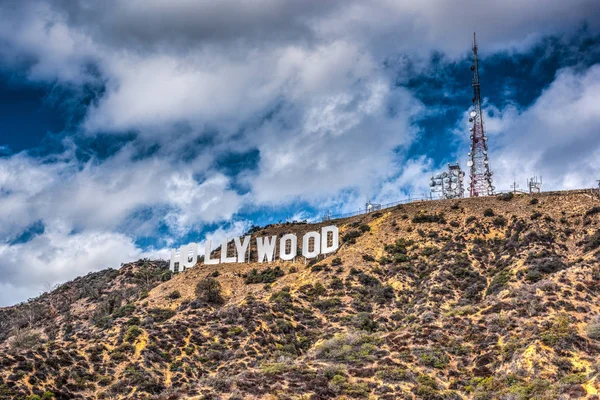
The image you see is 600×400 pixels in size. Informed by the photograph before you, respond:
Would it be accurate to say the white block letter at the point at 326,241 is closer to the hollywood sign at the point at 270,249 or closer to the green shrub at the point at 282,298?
the hollywood sign at the point at 270,249

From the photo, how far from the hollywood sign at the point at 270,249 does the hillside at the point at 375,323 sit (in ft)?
4.86

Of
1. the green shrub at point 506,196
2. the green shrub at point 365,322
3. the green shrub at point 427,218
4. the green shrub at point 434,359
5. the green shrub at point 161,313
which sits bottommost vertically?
the green shrub at point 434,359

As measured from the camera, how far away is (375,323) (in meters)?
57.8

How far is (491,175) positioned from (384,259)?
2342 centimetres

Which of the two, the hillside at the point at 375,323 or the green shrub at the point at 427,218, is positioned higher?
the green shrub at the point at 427,218

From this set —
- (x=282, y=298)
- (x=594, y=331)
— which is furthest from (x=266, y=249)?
(x=594, y=331)

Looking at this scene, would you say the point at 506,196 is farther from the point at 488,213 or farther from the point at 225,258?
the point at 225,258

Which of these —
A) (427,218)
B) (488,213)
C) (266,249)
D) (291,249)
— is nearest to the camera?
(488,213)

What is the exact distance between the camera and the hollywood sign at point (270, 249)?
77.2 meters

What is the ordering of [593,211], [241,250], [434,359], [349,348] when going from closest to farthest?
[434,359], [349,348], [593,211], [241,250]

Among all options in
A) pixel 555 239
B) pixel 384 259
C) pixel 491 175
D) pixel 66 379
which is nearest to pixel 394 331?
pixel 384 259

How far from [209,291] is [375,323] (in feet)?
70.6

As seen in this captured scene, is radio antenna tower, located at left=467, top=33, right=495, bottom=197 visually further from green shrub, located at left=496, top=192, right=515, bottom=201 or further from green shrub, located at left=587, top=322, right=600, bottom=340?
green shrub, located at left=587, top=322, right=600, bottom=340

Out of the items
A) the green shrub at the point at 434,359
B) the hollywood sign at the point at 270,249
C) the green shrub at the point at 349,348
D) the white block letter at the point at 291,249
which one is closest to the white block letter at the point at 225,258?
the hollywood sign at the point at 270,249
